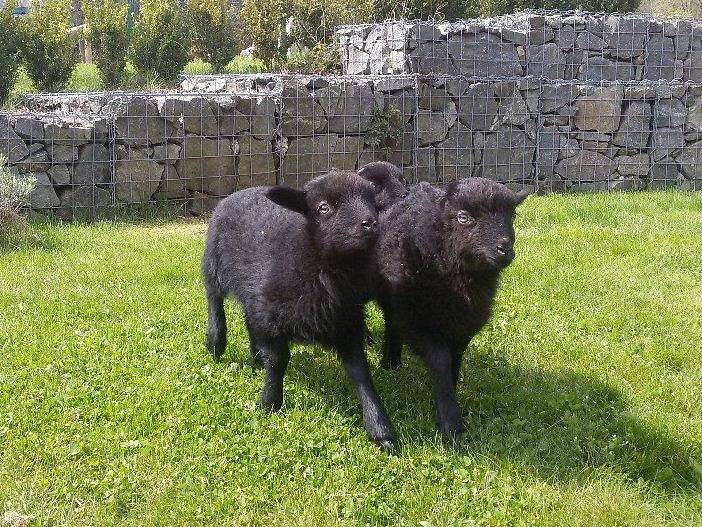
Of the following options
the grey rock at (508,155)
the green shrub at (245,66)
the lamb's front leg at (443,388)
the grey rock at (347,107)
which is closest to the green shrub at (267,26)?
the green shrub at (245,66)

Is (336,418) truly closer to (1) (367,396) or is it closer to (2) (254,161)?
(1) (367,396)

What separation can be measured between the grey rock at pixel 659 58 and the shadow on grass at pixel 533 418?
32.2 ft

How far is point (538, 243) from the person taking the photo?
834 cm

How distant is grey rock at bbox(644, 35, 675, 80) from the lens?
13203mm

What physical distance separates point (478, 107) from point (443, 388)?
27.2 feet

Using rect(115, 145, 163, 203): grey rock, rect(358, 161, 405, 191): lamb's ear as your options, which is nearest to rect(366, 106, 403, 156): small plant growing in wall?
rect(115, 145, 163, 203): grey rock

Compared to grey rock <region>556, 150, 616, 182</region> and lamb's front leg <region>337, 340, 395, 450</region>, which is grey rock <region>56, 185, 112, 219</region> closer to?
lamb's front leg <region>337, 340, 395, 450</region>

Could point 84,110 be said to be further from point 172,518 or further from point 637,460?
point 637,460

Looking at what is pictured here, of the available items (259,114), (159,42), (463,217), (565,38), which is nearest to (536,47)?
(565,38)

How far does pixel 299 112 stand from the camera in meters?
10.9

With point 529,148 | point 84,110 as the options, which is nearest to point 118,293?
point 84,110

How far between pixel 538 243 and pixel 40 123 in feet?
21.0

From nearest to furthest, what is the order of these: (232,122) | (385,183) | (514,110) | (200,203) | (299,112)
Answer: (385,183), (232,122), (200,203), (299,112), (514,110)

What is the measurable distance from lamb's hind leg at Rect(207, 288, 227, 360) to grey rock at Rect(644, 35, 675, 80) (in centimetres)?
1064
